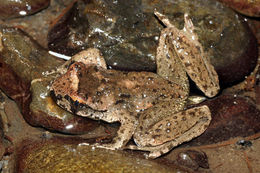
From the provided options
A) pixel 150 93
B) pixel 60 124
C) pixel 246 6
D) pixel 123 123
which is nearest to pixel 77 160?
pixel 60 124

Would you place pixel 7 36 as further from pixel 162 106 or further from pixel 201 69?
pixel 201 69

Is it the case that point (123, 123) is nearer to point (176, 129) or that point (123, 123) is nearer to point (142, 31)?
point (176, 129)

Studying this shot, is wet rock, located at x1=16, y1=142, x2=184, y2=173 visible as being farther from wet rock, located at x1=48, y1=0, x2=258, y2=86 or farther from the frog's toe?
wet rock, located at x1=48, y1=0, x2=258, y2=86

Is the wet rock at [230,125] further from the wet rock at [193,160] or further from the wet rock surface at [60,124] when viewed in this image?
the wet rock at [193,160]

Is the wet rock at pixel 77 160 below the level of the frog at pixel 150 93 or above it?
below

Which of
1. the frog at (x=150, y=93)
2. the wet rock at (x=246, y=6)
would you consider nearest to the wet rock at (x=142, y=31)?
the frog at (x=150, y=93)

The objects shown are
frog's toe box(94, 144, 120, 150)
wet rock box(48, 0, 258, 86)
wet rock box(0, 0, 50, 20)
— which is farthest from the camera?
wet rock box(0, 0, 50, 20)

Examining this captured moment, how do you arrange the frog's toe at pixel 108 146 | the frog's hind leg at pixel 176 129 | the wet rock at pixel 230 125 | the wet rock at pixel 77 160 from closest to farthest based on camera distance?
the wet rock at pixel 77 160, the frog's hind leg at pixel 176 129, the frog's toe at pixel 108 146, the wet rock at pixel 230 125

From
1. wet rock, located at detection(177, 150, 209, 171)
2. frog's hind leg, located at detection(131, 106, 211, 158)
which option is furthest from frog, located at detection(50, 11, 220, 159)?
wet rock, located at detection(177, 150, 209, 171)
